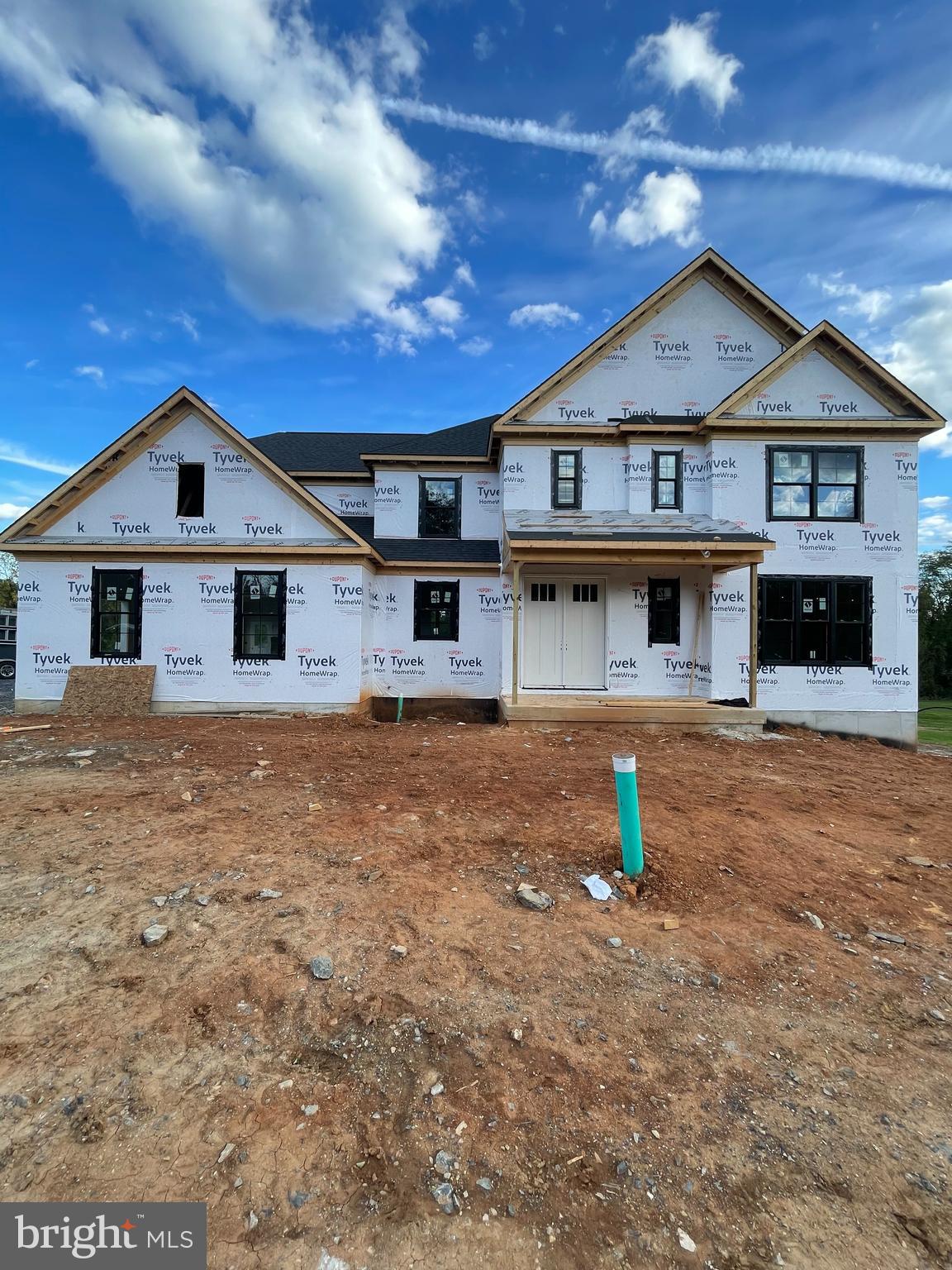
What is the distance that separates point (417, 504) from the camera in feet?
47.8

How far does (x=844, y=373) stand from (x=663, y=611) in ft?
20.8

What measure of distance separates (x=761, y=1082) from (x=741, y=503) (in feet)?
38.0

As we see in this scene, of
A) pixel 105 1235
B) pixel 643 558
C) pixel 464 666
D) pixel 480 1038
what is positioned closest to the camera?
pixel 105 1235

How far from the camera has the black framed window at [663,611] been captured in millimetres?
12406

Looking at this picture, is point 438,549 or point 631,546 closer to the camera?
point 631,546

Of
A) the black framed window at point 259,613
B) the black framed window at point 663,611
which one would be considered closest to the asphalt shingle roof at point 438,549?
the black framed window at point 259,613

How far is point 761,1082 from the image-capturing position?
2393mm

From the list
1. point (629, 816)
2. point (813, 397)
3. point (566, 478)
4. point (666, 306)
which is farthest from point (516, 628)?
point (666, 306)

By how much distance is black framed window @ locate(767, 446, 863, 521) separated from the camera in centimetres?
1184

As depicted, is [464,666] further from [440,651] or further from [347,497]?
[347,497]

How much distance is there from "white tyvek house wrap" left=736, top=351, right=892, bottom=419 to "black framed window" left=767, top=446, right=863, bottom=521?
736 millimetres

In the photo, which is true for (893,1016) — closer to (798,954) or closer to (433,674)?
(798,954)

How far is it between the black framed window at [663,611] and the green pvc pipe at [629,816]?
8770mm

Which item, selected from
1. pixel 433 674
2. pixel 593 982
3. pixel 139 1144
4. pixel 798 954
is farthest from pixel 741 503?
pixel 139 1144
